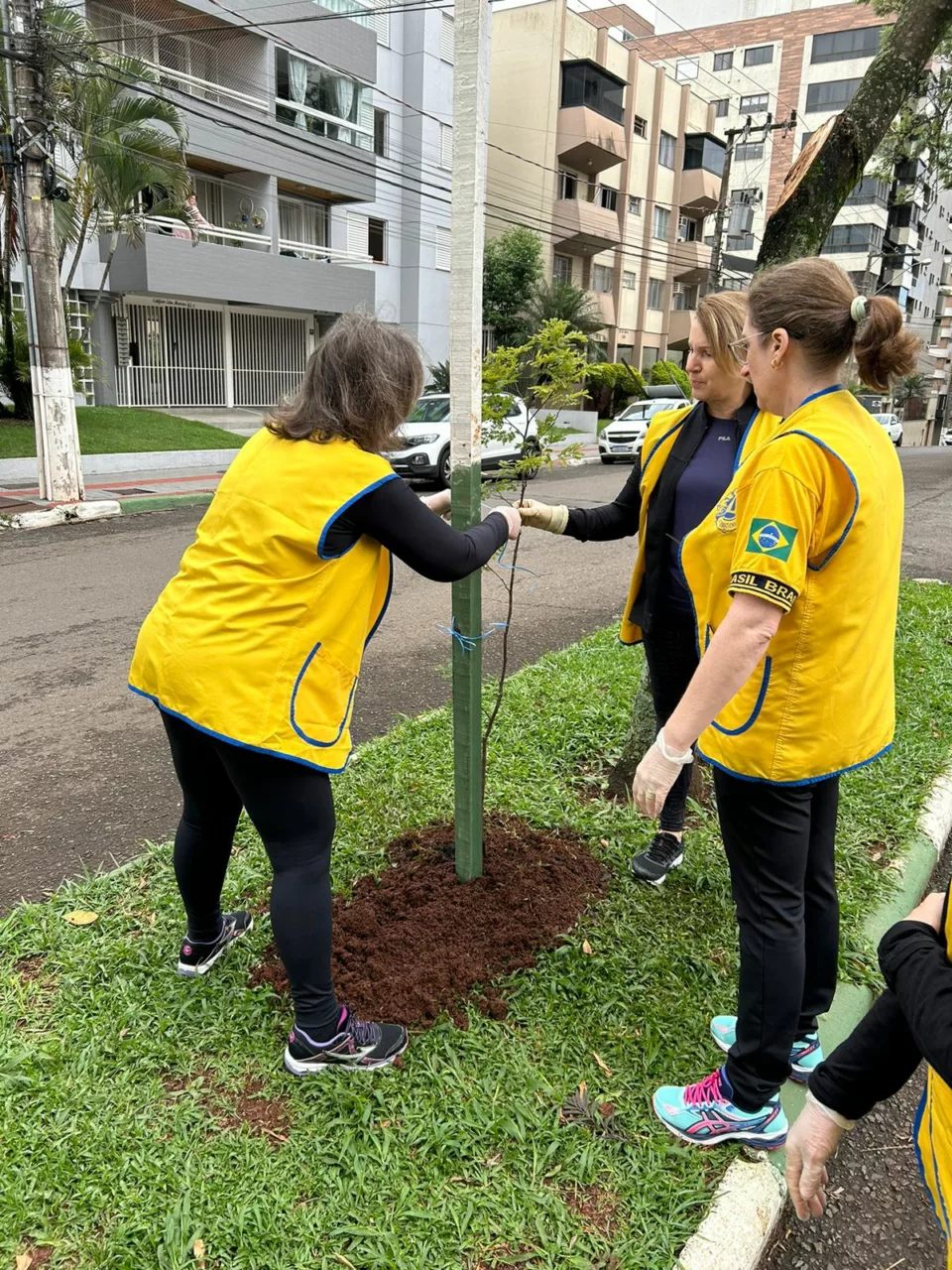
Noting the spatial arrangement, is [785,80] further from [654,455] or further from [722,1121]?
[722,1121]

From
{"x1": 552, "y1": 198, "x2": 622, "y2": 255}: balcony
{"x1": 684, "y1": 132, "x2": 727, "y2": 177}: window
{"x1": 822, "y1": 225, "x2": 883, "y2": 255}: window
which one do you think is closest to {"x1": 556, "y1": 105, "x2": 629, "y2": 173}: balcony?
{"x1": 552, "y1": 198, "x2": 622, "y2": 255}: balcony

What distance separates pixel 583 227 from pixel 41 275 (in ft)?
83.5

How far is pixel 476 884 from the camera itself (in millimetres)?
2971

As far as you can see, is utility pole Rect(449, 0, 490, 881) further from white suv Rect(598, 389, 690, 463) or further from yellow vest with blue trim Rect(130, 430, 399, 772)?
white suv Rect(598, 389, 690, 463)

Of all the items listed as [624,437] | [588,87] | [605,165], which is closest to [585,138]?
[588,87]

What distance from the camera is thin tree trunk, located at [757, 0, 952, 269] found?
378 cm

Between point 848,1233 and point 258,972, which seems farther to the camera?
point 258,972

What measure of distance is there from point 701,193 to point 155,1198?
143 feet

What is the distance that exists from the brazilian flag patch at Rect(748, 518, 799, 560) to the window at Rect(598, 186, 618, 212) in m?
36.3

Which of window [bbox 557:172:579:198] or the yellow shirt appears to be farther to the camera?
window [bbox 557:172:579:198]

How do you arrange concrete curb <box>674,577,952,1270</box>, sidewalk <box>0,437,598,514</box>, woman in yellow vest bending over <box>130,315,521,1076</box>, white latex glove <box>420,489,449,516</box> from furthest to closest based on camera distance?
1. sidewalk <box>0,437,598,514</box>
2. white latex glove <box>420,489,449,516</box>
3. woman in yellow vest bending over <box>130,315,521,1076</box>
4. concrete curb <box>674,577,952,1270</box>

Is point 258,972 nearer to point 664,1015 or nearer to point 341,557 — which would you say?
point 664,1015

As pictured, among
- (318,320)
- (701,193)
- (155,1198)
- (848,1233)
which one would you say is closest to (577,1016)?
(848,1233)

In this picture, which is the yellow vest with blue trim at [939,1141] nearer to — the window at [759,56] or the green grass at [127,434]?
the green grass at [127,434]
